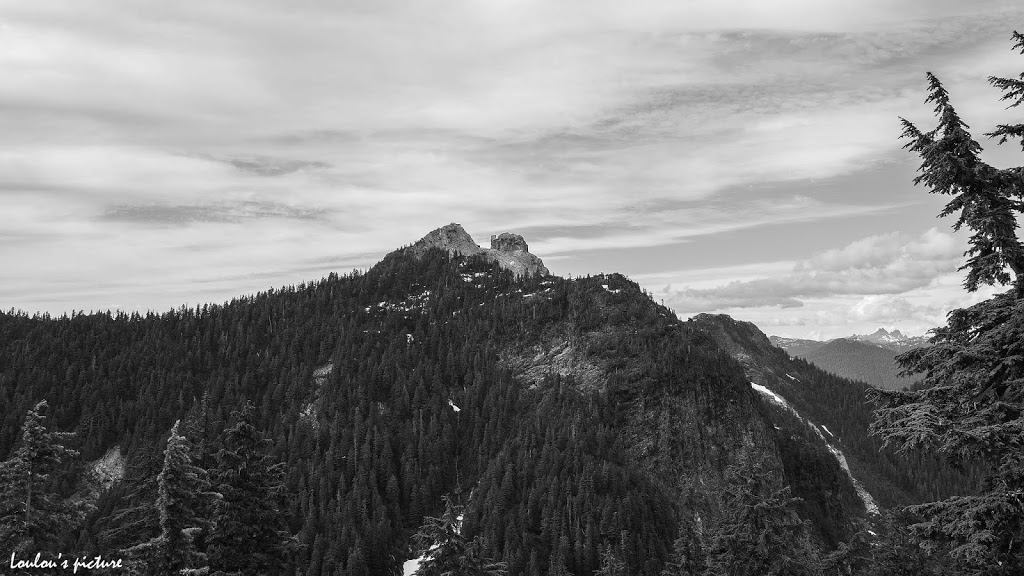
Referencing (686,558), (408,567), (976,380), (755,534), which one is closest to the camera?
(976,380)

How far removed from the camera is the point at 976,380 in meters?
13.0

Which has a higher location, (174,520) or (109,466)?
(174,520)

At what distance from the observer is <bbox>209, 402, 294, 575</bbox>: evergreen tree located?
24.5 m

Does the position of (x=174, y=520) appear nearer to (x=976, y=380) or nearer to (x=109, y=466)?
(x=976, y=380)

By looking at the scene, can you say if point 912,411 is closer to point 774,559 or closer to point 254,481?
point 774,559

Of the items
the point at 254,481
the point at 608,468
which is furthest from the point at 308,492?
the point at 254,481

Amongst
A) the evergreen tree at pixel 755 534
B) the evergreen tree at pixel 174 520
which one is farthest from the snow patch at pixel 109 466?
the evergreen tree at pixel 755 534

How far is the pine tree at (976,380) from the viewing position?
40.3 ft

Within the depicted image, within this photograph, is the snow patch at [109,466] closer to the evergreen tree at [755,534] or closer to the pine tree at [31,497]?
the pine tree at [31,497]

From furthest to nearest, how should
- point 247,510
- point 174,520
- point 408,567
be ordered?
point 408,567 < point 247,510 < point 174,520

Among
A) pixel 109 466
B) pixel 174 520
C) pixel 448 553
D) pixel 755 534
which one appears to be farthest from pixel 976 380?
pixel 109 466

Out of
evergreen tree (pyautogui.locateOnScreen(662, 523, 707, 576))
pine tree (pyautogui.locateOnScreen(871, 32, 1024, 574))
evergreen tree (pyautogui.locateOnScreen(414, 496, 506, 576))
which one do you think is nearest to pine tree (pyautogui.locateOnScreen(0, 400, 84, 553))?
Answer: evergreen tree (pyautogui.locateOnScreen(414, 496, 506, 576))

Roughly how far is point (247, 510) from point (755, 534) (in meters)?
22.8

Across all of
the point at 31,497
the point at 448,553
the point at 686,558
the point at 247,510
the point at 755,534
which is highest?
the point at 31,497
